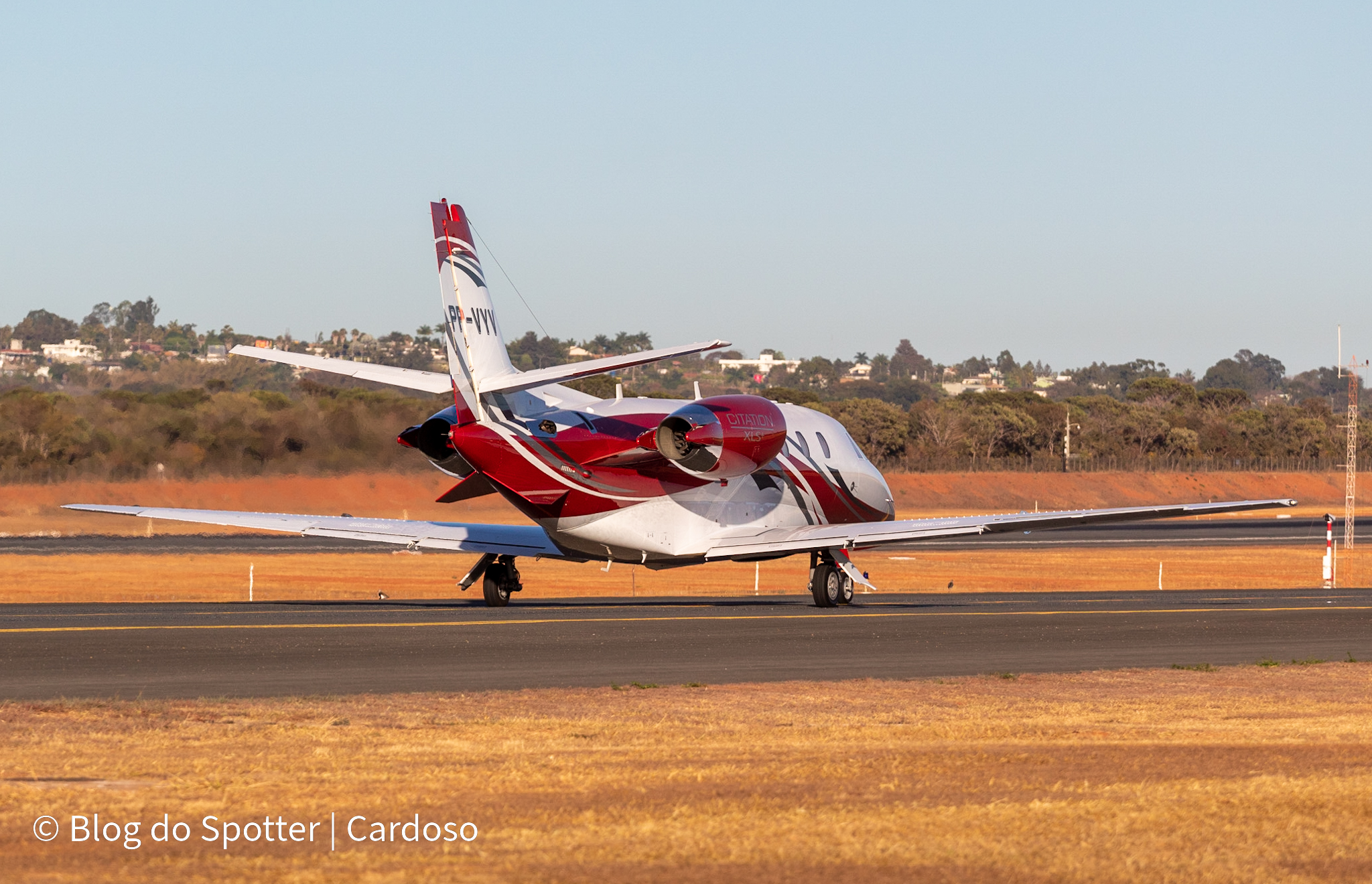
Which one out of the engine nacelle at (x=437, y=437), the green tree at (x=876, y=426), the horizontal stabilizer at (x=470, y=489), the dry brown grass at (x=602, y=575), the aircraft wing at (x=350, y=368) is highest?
the green tree at (x=876, y=426)

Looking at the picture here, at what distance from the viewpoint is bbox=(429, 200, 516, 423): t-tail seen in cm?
3053

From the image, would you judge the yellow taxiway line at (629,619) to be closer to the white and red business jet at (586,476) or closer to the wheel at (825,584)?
the white and red business jet at (586,476)

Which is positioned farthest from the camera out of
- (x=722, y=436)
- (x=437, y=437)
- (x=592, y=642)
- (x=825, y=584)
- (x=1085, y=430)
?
(x=1085, y=430)

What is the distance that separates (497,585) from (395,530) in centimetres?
246

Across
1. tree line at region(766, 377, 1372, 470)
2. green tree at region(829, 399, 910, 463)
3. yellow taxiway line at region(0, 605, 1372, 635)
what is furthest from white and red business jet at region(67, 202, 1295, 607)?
green tree at region(829, 399, 910, 463)

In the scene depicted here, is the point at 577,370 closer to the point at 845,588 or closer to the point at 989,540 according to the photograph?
the point at 845,588

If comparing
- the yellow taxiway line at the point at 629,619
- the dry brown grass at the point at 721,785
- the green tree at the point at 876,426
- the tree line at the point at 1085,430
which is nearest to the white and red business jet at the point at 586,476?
the yellow taxiway line at the point at 629,619

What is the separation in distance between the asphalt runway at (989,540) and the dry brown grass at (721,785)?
40497 millimetres

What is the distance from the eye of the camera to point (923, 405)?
15200 centimetres

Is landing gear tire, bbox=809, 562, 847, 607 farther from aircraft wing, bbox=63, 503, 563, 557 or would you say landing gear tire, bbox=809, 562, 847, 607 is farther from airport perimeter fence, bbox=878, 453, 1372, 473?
airport perimeter fence, bbox=878, 453, 1372, 473

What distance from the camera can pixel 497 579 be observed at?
34.8m

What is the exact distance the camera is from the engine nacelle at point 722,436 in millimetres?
31375

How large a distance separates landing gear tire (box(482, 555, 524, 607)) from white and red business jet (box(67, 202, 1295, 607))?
4cm

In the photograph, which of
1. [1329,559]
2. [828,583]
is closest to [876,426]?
[1329,559]
